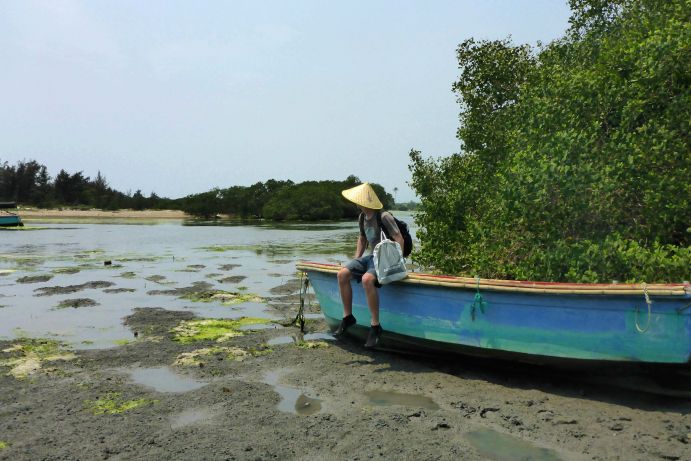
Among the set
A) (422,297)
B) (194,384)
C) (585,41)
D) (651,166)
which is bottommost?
(194,384)

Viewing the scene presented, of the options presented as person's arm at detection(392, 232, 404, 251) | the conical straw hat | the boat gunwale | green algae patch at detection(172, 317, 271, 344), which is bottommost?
green algae patch at detection(172, 317, 271, 344)

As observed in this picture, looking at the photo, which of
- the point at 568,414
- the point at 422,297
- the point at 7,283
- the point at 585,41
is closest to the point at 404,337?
the point at 422,297

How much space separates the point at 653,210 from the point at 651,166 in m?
0.60

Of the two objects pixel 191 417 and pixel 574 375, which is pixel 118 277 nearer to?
pixel 191 417

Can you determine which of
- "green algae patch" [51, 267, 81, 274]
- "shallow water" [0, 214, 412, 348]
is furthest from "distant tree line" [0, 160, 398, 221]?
"green algae patch" [51, 267, 81, 274]

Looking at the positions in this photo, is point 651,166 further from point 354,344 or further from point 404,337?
point 354,344

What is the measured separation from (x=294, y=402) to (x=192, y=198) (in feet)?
274

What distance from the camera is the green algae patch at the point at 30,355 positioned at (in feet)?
22.4

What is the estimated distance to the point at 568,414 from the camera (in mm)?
5199

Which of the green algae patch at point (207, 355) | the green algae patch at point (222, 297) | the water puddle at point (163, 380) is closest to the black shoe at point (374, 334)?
the green algae patch at point (207, 355)

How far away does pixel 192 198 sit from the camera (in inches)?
3374

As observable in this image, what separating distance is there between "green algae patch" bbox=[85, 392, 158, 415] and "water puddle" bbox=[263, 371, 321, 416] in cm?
127

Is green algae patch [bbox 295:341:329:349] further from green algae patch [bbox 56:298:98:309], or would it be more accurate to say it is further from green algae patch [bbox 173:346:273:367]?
green algae patch [bbox 56:298:98:309]

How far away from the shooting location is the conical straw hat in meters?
7.11
